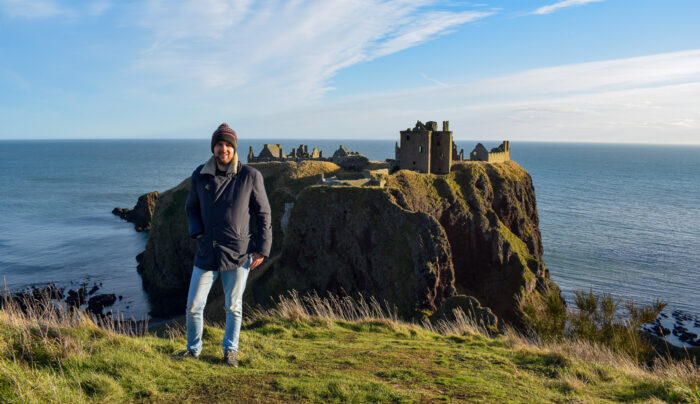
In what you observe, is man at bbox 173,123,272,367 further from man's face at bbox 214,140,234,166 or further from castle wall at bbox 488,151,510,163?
castle wall at bbox 488,151,510,163

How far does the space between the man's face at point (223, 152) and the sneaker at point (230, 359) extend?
146 inches

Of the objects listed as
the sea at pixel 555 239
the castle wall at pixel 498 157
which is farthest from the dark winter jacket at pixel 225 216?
the castle wall at pixel 498 157

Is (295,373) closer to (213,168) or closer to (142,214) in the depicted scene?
(213,168)

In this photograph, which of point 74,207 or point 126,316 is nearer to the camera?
point 126,316

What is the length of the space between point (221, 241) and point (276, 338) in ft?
12.8

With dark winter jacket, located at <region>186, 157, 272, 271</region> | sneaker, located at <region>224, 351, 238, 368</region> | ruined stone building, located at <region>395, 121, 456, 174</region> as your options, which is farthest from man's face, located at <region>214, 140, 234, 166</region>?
ruined stone building, located at <region>395, 121, 456, 174</region>

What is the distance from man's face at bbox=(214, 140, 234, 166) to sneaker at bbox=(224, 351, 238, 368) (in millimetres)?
3703

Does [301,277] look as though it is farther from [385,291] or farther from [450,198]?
[450,198]

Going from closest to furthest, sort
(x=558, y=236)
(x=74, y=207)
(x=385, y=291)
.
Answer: (x=385, y=291)
(x=558, y=236)
(x=74, y=207)

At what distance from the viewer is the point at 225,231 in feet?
25.8

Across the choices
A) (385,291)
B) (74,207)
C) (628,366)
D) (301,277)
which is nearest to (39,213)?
(74,207)

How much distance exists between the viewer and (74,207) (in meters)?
106

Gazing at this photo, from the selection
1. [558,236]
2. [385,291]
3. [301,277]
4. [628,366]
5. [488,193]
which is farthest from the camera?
[558,236]

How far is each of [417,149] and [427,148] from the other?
1415mm
